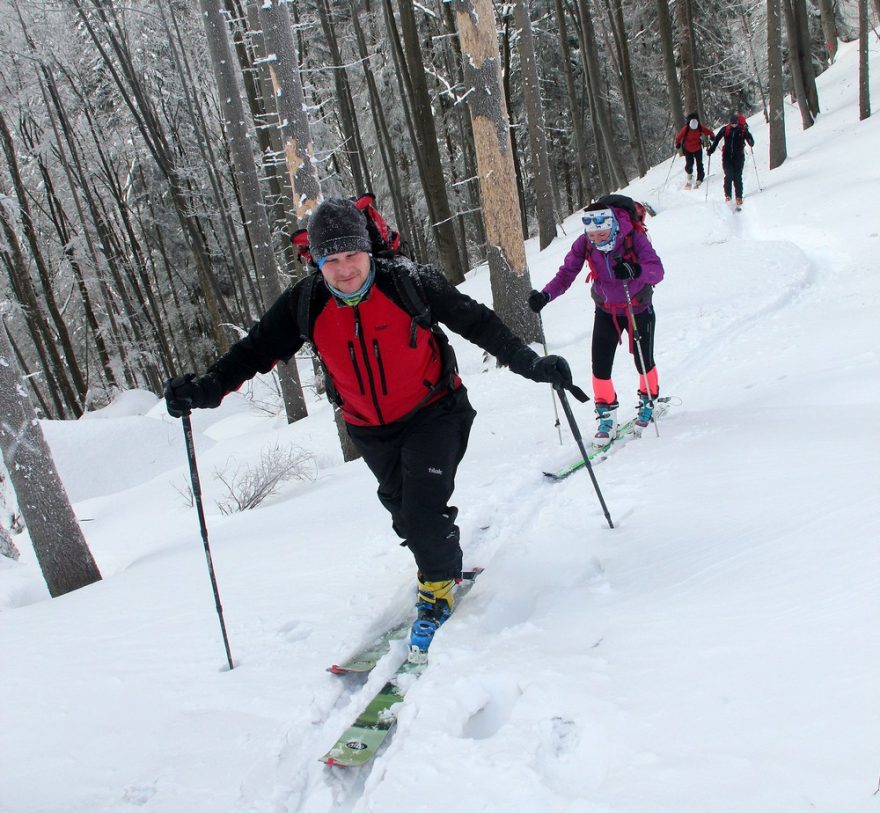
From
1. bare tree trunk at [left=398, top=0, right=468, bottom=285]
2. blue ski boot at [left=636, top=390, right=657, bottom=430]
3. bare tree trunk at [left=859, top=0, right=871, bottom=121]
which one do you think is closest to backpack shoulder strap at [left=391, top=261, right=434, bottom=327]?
blue ski boot at [left=636, top=390, right=657, bottom=430]

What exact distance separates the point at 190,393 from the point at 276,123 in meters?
9.56

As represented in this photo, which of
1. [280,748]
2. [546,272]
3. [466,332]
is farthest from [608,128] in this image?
[280,748]

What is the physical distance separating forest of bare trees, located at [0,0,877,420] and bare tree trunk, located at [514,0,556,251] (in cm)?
5

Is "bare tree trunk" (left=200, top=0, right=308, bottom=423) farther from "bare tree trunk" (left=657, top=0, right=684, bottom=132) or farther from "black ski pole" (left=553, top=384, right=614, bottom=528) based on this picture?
"bare tree trunk" (left=657, top=0, right=684, bottom=132)

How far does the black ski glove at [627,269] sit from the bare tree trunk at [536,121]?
1257 centimetres

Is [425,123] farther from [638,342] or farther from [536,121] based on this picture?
[638,342]

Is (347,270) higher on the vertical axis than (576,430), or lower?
higher

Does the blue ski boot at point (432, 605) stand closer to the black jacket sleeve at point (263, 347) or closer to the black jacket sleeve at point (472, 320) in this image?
the black jacket sleeve at point (472, 320)

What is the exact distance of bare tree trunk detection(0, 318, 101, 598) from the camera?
18.7ft

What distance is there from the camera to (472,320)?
132 inches

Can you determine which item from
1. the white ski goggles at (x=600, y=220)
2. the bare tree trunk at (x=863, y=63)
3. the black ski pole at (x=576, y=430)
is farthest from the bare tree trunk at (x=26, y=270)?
the bare tree trunk at (x=863, y=63)

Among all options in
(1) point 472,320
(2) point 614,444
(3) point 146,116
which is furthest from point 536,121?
(1) point 472,320

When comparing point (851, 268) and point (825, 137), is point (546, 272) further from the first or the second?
point (825, 137)

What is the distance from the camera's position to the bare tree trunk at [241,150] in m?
10.5
